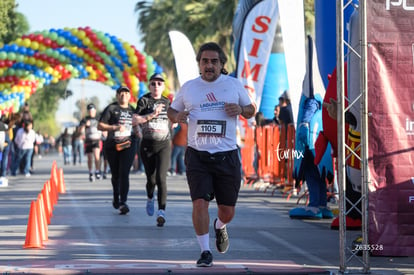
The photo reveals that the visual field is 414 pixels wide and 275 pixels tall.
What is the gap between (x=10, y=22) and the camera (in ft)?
148

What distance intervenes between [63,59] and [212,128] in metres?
22.4

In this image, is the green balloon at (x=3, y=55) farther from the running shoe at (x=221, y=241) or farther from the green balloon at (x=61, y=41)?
the running shoe at (x=221, y=241)

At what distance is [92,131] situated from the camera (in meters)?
26.5

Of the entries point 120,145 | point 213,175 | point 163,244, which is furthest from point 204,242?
point 120,145

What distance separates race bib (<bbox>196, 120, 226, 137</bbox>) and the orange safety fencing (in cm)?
875

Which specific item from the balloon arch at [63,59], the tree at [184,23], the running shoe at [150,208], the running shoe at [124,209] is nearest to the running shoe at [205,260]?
the running shoe at [150,208]

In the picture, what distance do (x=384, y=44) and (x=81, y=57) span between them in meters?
23.1

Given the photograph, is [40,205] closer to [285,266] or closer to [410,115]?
[285,266]

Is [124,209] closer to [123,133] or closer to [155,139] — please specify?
[123,133]

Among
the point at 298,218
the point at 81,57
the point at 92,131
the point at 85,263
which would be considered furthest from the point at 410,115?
the point at 81,57

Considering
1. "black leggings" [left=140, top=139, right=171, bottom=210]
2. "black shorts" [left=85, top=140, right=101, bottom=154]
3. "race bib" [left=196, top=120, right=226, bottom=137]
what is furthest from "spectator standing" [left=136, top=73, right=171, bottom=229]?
"black shorts" [left=85, top=140, right=101, bottom=154]

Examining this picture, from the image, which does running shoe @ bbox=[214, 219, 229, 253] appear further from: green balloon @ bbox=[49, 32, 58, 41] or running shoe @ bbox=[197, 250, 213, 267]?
green balloon @ bbox=[49, 32, 58, 41]

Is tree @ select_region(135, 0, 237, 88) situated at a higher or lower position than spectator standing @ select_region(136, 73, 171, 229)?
higher

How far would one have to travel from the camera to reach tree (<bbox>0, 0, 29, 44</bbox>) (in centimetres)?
3822
